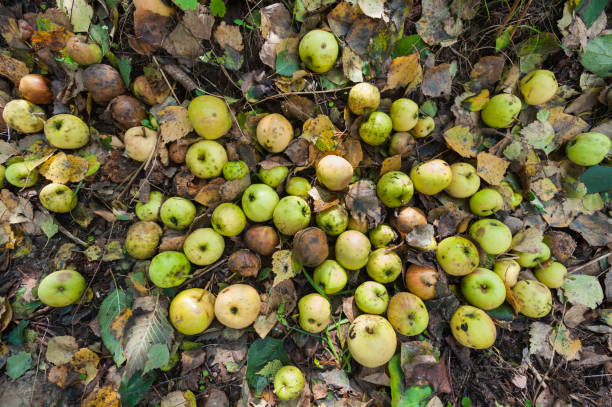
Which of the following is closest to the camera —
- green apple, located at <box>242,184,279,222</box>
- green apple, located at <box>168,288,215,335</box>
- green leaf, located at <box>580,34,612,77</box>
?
green apple, located at <box>168,288,215,335</box>

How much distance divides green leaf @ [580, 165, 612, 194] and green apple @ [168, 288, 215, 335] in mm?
4055

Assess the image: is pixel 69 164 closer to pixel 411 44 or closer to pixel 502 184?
pixel 411 44

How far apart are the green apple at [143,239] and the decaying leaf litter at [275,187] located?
65mm

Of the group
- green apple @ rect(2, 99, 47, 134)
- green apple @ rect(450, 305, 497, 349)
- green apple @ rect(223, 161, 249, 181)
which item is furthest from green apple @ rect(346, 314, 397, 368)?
green apple @ rect(2, 99, 47, 134)

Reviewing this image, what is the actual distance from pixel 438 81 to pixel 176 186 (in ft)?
9.90

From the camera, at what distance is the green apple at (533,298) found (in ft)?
9.98

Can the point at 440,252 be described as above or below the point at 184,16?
below

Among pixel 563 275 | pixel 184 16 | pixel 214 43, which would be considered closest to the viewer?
pixel 184 16

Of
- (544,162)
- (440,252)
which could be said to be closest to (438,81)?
(544,162)

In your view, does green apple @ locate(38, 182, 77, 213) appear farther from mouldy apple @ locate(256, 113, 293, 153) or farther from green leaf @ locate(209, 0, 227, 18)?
green leaf @ locate(209, 0, 227, 18)

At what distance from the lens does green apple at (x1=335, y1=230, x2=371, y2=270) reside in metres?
2.81

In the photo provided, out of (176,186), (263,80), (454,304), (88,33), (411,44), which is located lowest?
(454,304)

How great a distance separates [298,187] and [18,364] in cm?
325

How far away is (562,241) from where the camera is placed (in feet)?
10.9
